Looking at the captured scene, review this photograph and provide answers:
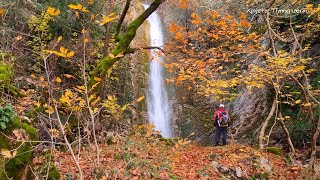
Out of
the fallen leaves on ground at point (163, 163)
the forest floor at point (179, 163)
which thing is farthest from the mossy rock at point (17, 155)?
the forest floor at point (179, 163)

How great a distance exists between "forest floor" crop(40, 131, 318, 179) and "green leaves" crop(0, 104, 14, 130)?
1.74 metres

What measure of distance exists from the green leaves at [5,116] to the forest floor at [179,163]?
1.74m

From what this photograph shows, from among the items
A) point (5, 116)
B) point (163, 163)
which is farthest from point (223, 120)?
point (5, 116)

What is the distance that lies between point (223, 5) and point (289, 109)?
749 centimetres

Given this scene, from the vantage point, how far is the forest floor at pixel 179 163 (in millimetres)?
5332

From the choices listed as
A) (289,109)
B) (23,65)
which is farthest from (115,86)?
(289,109)

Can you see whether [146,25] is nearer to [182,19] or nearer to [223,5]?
[182,19]

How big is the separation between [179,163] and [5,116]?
463cm

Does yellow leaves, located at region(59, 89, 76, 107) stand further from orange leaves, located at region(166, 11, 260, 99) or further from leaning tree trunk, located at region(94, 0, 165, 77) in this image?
orange leaves, located at region(166, 11, 260, 99)

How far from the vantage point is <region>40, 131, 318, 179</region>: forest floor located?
5.33 metres

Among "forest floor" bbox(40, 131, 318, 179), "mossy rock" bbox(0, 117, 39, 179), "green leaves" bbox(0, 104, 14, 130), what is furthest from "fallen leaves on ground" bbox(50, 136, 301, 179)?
"green leaves" bbox(0, 104, 14, 130)

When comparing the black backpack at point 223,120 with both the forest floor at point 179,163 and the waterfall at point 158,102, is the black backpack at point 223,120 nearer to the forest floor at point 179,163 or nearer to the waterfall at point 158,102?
the forest floor at point 179,163

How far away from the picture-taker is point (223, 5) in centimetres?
1546

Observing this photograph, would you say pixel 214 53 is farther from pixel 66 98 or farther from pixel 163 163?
pixel 66 98
